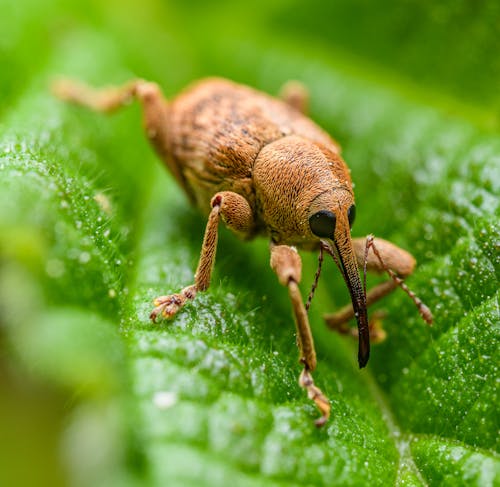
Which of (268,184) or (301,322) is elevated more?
(268,184)

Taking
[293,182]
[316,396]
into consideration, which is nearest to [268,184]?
[293,182]

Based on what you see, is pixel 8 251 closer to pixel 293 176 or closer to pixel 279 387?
pixel 279 387

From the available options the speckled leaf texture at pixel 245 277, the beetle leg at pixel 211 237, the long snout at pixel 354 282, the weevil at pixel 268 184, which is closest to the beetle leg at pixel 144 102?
the weevil at pixel 268 184

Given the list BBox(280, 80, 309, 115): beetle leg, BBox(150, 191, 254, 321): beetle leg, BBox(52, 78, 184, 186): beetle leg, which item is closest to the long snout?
BBox(150, 191, 254, 321): beetle leg

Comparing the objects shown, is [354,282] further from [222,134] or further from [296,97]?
[296,97]

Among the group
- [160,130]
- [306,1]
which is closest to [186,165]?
[160,130]

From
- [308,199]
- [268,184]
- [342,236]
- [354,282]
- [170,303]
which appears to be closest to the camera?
[170,303]

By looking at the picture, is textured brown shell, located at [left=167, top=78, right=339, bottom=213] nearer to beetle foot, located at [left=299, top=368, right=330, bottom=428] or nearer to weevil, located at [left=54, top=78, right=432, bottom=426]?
weevil, located at [left=54, top=78, right=432, bottom=426]
